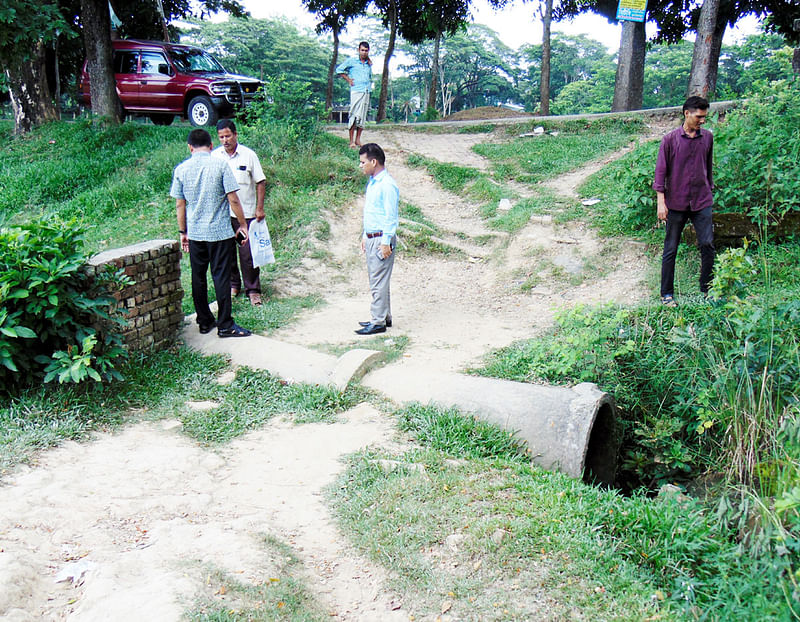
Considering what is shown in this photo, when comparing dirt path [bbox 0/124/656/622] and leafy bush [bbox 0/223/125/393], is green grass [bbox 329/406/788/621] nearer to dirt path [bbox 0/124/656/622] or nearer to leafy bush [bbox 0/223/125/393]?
dirt path [bbox 0/124/656/622]

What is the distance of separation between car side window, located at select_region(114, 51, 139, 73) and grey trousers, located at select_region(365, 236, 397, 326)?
11376mm

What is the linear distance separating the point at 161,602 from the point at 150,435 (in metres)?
1.94

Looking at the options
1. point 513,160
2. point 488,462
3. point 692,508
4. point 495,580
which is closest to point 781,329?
point 692,508

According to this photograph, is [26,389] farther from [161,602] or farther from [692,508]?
[692,508]

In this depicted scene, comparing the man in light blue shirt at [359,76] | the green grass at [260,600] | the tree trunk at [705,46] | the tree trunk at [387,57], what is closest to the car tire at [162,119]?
the man in light blue shirt at [359,76]

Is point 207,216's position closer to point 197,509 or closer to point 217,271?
point 217,271

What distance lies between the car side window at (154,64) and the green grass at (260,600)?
546 inches

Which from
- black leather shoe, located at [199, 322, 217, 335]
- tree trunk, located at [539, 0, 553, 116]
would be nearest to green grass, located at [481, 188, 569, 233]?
black leather shoe, located at [199, 322, 217, 335]

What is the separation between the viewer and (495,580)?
305cm

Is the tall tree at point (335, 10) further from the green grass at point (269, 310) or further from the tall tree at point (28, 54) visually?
the green grass at point (269, 310)

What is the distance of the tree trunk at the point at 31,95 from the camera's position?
13812 mm

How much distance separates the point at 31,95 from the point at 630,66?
45.8ft

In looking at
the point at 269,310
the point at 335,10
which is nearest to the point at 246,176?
the point at 269,310

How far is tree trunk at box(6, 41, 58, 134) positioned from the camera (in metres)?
13.8
